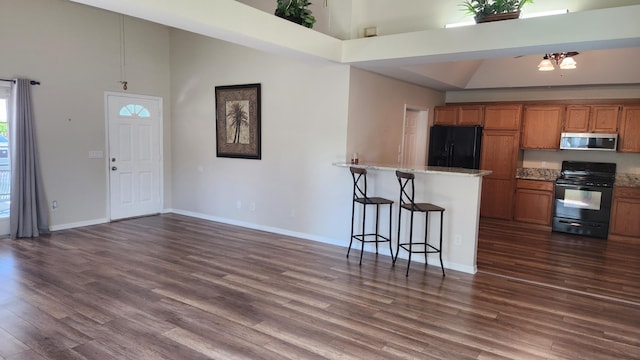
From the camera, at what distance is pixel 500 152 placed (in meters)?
7.08

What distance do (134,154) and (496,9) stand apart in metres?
5.77

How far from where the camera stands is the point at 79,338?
2.84 m

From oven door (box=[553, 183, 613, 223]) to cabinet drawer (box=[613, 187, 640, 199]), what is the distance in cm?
8

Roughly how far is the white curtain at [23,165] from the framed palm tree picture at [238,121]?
2511 mm

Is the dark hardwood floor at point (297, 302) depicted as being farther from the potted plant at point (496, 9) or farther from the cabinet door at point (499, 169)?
the potted plant at point (496, 9)

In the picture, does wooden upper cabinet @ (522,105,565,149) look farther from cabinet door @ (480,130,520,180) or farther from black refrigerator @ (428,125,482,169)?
black refrigerator @ (428,125,482,169)

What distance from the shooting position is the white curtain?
17.4ft

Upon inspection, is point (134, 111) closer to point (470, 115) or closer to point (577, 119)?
point (470, 115)

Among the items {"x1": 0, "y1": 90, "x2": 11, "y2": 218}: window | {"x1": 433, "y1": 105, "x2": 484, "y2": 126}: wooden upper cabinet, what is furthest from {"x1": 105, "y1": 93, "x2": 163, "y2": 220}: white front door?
{"x1": 433, "y1": 105, "x2": 484, "y2": 126}: wooden upper cabinet

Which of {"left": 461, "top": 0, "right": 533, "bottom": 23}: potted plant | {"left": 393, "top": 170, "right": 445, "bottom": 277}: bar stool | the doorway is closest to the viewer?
{"left": 461, "top": 0, "right": 533, "bottom": 23}: potted plant

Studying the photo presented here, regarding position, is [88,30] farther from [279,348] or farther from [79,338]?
[279,348]

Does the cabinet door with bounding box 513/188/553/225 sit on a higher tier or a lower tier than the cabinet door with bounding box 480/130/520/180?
lower

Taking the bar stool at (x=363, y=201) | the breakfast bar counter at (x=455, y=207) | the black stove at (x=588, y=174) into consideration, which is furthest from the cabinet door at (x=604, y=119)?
the bar stool at (x=363, y=201)

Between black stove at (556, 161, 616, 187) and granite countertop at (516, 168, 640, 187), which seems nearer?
granite countertop at (516, 168, 640, 187)
